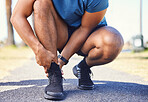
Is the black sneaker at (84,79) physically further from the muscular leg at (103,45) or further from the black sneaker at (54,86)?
the black sneaker at (54,86)

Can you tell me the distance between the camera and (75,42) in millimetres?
1995

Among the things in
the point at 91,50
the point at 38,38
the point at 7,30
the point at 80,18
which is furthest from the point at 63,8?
the point at 7,30

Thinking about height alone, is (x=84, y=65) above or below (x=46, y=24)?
below

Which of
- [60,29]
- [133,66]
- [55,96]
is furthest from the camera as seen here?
[133,66]

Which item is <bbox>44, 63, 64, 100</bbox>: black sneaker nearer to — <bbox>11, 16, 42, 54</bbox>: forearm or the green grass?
<bbox>11, 16, 42, 54</bbox>: forearm

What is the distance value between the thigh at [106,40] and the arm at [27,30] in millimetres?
488

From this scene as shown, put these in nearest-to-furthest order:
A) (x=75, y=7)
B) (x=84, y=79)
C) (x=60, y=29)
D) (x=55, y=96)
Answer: (x=55, y=96) → (x=75, y=7) → (x=60, y=29) → (x=84, y=79)

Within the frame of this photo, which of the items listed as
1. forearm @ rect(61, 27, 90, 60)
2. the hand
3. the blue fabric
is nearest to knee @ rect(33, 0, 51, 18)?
the blue fabric

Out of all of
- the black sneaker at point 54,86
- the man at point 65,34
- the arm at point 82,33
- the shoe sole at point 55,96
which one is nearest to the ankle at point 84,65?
the man at point 65,34

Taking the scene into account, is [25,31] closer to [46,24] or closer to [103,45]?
[46,24]

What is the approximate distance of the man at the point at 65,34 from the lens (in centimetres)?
171

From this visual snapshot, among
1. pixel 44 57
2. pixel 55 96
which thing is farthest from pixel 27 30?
pixel 55 96

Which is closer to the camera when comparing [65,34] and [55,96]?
[55,96]

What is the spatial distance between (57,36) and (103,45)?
18.4 inches
